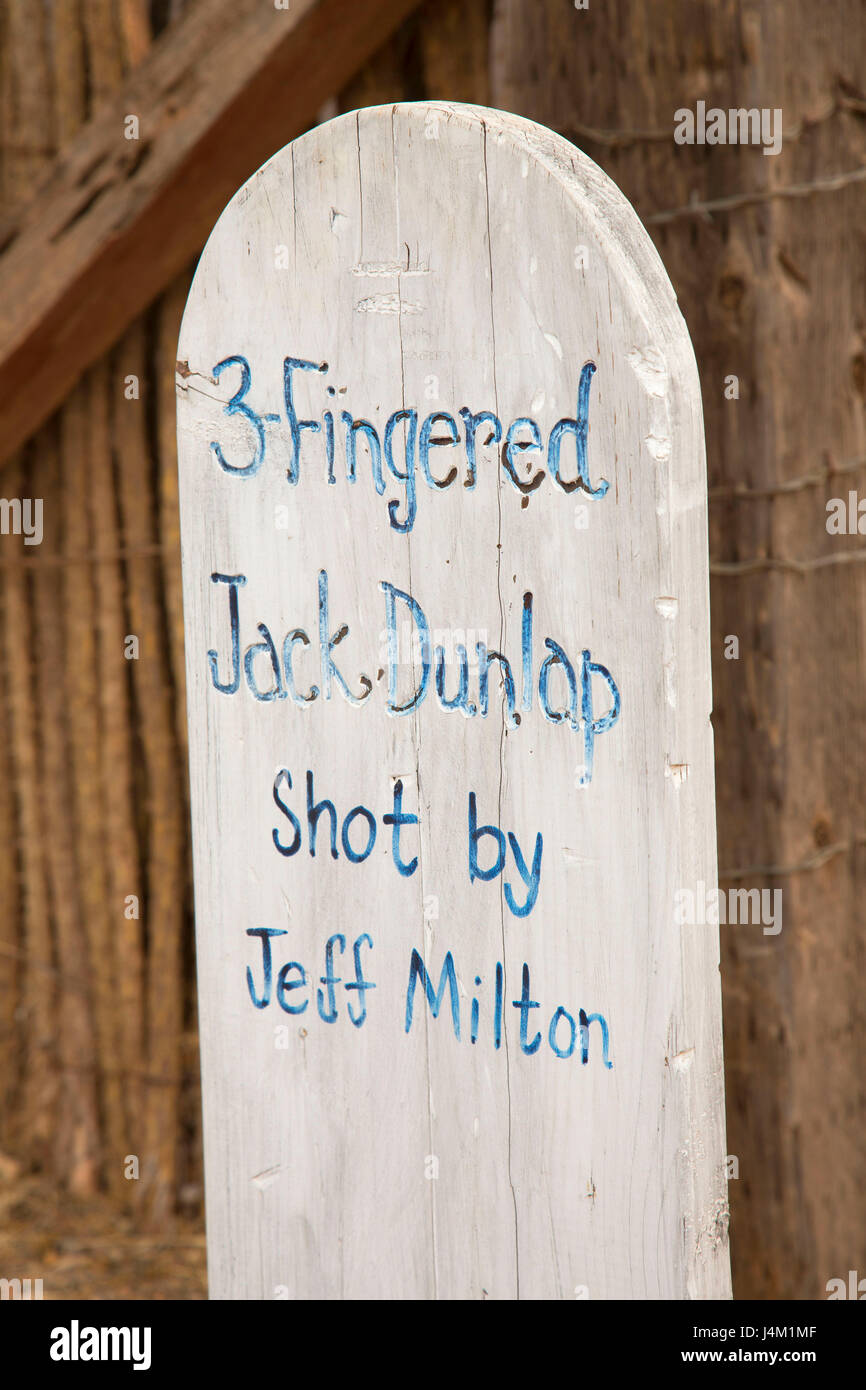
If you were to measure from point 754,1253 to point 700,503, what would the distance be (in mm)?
1536

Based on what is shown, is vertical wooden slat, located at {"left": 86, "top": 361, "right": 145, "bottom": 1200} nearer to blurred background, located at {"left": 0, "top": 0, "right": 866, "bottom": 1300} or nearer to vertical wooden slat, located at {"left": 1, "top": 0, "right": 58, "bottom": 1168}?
blurred background, located at {"left": 0, "top": 0, "right": 866, "bottom": 1300}

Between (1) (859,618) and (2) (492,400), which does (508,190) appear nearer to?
(2) (492,400)

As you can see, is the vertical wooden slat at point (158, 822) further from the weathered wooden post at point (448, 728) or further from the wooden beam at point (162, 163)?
the weathered wooden post at point (448, 728)

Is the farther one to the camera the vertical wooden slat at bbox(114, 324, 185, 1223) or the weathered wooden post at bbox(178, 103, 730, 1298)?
the vertical wooden slat at bbox(114, 324, 185, 1223)

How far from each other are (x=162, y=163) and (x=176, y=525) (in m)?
0.74

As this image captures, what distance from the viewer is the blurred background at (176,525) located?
6.93ft

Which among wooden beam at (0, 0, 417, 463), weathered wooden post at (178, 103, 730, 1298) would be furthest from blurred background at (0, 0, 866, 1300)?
weathered wooden post at (178, 103, 730, 1298)

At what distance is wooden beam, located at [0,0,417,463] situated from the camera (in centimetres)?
237

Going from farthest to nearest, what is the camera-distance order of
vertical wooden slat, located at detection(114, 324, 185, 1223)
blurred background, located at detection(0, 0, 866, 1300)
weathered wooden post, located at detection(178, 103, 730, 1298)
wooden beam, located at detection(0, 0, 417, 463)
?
vertical wooden slat, located at detection(114, 324, 185, 1223) → wooden beam, located at detection(0, 0, 417, 463) → blurred background, located at detection(0, 0, 866, 1300) → weathered wooden post, located at detection(178, 103, 730, 1298)

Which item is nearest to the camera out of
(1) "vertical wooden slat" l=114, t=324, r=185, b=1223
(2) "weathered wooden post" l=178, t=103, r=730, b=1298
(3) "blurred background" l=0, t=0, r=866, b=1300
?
(2) "weathered wooden post" l=178, t=103, r=730, b=1298

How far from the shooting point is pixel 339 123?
4.89 ft

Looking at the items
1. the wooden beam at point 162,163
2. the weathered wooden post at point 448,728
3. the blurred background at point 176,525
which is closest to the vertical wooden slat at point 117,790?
the blurred background at point 176,525

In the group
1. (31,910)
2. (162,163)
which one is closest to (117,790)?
(31,910)

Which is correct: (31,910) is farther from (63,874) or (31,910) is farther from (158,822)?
(158,822)
